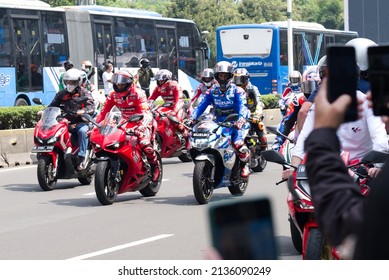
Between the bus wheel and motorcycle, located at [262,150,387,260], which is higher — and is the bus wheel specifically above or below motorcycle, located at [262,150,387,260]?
below

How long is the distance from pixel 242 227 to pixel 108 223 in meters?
9.33

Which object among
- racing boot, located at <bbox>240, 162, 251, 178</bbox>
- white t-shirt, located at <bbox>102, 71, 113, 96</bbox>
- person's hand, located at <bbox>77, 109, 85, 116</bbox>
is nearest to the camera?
racing boot, located at <bbox>240, 162, 251, 178</bbox>

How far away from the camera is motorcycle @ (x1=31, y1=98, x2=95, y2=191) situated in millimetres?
14508

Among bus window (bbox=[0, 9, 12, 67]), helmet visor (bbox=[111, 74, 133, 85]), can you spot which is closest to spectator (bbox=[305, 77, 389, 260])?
helmet visor (bbox=[111, 74, 133, 85])

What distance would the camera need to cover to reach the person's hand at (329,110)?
2.70m

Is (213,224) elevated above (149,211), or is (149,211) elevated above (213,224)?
(213,224)

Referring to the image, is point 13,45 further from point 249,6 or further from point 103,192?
point 249,6

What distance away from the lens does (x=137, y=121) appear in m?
13.3

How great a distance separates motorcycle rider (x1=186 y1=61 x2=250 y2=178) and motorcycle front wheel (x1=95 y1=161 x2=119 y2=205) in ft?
4.26

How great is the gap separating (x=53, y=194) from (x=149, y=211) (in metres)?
2.48

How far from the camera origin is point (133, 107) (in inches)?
545

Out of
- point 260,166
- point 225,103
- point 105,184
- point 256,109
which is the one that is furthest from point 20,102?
point 105,184

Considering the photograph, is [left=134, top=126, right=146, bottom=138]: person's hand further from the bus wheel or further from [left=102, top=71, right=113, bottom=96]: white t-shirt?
the bus wheel

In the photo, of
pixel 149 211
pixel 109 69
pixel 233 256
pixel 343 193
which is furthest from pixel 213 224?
pixel 109 69
